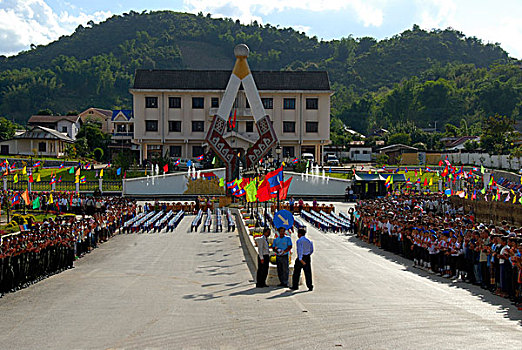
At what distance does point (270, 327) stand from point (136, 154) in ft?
242

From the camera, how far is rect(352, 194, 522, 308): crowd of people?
46.4ft

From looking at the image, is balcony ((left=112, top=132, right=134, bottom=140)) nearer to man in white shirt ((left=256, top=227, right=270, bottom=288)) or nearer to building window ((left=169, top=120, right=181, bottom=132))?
building window ((left=169, top=120, right=181, bottom=132))

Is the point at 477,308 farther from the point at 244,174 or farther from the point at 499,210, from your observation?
the point at 244,174

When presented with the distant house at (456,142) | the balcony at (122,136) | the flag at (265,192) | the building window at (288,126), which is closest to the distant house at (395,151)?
the distant house at (456,142)

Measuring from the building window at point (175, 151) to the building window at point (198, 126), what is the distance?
113 inches

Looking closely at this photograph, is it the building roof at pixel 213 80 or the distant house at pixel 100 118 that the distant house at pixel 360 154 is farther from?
the distant house at pixel 100 118

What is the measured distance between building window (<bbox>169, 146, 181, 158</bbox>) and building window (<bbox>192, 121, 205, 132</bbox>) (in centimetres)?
287

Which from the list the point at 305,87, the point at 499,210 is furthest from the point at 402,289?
the point at 305,87

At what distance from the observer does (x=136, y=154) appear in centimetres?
8231

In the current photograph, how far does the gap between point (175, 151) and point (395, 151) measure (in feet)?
113

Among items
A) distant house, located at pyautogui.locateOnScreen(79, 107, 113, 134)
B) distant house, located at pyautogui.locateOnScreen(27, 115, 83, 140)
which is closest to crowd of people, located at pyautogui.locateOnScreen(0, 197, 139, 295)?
distant house, located at pyautogui.locateOnScreen(27, 115, 83, 140)

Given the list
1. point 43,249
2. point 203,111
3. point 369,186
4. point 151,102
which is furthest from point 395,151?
point 43,249

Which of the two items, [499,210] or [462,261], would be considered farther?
[499,210]

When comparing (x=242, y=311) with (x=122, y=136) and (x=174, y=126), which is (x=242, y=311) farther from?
(x=122, y=136)
